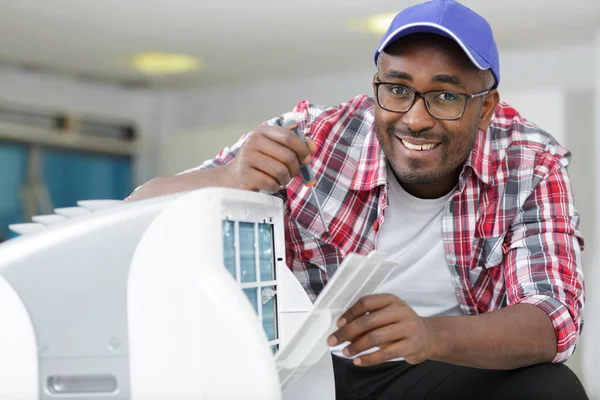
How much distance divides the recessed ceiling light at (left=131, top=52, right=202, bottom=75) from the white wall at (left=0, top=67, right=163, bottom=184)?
0.62 m

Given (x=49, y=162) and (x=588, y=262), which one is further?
(x=49, y=162)

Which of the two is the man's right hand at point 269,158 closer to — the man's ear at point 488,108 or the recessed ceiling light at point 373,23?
the man's ear at point 488,108

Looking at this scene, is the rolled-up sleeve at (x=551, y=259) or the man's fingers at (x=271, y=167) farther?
the rolled-up sleeve at (x=551, y=259)

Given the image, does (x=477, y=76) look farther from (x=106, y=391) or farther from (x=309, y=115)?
(x=106, y=391)

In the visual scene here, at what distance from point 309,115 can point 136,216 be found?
70 cm

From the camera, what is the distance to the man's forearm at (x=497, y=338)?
41.6 inches

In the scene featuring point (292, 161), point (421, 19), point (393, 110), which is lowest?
point (292, 161)

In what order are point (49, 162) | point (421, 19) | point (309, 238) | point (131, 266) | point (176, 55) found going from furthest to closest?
point (49, 162)
point (176, 55)
point (309, 238)
point (421, 19)
point (131, 266)

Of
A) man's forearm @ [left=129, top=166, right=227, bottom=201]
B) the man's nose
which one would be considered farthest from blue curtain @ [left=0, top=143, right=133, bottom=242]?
the man's nose

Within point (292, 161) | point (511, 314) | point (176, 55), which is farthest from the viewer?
point (176, 55)

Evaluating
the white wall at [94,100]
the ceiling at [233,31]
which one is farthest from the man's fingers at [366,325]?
the white wall at [94,100]

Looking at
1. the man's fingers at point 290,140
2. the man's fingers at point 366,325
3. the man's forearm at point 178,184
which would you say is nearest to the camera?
the man's fingers at point 366,325

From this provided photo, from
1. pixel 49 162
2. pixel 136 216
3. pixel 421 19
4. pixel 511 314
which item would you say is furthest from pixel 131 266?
pixel 49 162

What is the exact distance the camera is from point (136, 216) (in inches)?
33.9
